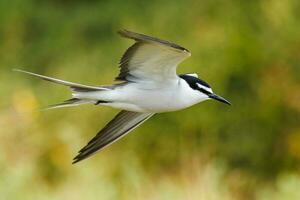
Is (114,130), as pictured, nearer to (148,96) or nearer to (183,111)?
(148,96)

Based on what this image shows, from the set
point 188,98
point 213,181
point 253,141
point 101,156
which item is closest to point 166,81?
point 188,98

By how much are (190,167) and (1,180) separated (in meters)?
1.79

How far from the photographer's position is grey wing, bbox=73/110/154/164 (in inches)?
187

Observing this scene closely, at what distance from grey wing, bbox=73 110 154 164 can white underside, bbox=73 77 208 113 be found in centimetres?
36

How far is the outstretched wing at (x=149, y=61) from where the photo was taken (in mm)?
4246

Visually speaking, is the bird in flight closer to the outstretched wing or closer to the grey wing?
the outstretched wing

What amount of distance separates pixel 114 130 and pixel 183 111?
521cm

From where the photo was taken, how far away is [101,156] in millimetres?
8578

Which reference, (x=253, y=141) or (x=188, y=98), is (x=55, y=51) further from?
(x=188, y=98)

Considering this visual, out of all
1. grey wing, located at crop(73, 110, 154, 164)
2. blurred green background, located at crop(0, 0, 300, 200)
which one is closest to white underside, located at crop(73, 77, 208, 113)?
grey wing, located at crop(73, 110, 154, 164)

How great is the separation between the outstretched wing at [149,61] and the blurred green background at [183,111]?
2.22 meters

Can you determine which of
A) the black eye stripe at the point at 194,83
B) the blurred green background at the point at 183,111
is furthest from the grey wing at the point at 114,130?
the blurred green background at the point at 183,111

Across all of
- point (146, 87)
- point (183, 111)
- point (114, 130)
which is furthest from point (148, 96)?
point (183, 111)

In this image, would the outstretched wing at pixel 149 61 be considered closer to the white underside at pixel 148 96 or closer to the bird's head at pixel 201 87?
the white underside at pixel 148 96
